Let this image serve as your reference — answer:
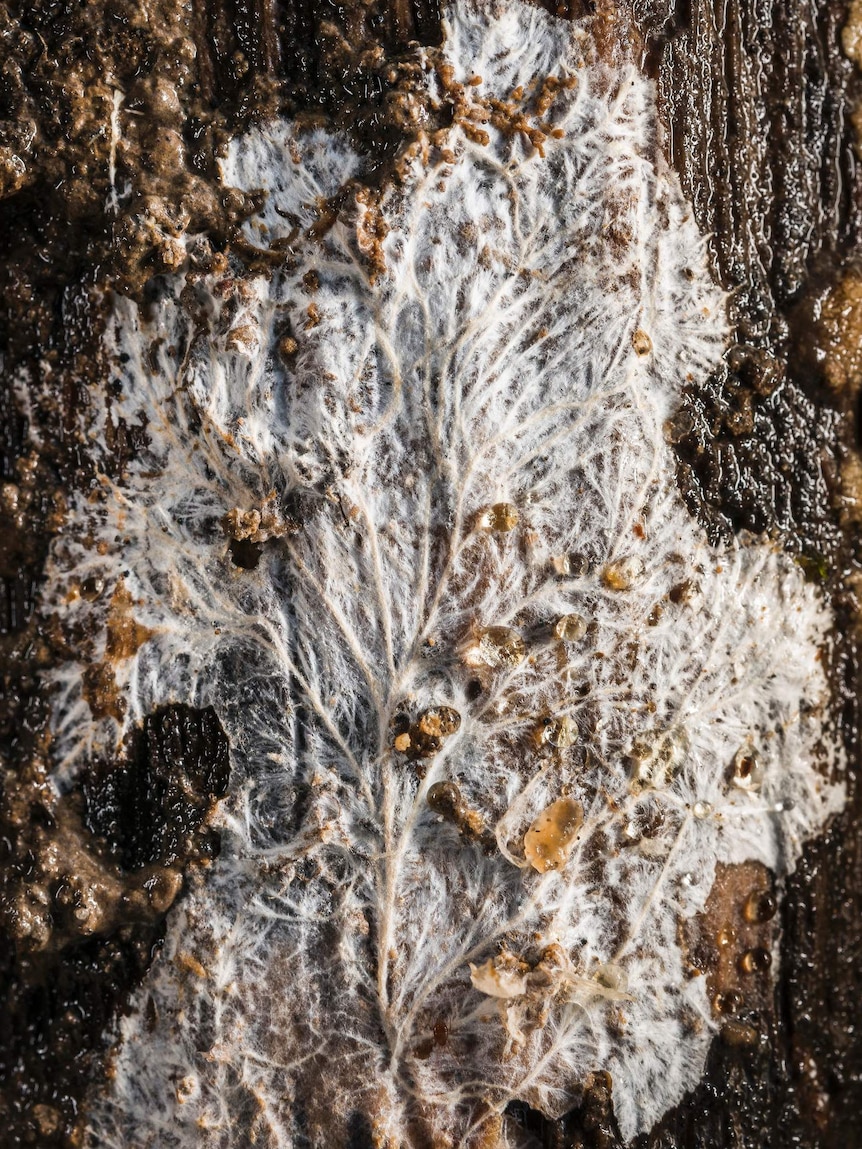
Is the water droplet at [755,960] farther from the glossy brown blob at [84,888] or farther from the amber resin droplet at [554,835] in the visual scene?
the glossy brown blob at [84,888]

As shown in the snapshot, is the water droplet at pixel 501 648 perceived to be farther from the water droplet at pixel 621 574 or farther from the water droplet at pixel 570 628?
the water droplet at pixel 621 574

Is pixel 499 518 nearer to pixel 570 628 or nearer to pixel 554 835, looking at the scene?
pixel 570 628

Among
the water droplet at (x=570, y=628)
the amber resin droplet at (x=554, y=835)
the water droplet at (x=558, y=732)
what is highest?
the water droplet at (x=570, y=628)

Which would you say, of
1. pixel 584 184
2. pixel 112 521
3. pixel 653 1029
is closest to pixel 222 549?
pixel 112 521

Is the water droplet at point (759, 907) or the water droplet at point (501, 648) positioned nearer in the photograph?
the water droplet at point (501, 648)

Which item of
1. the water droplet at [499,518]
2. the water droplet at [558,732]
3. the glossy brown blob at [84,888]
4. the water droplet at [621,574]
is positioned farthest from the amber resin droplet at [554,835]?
the glossy brown blob at [84,888]

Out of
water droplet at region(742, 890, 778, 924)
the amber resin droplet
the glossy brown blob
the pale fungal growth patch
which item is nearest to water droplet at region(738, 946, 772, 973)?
water droplet at region(742, 890, 778, 924)

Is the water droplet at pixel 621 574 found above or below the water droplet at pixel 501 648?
above

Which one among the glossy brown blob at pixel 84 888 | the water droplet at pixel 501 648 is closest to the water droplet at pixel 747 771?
the water droplet at pixel 501 648

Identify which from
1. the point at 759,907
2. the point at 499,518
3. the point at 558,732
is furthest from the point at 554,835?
the point at 499,518
